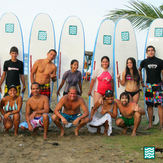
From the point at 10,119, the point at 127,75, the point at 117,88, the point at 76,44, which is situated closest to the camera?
the point at 10,119

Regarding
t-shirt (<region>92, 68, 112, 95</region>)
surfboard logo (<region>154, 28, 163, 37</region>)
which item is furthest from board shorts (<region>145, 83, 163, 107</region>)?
surfboard logo (<region>154, 28, 163, 37</region>)

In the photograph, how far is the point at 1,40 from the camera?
5273mm

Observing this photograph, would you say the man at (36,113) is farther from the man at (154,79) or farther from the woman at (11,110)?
the man at (154,79)

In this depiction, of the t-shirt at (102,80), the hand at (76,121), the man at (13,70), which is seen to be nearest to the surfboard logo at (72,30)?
the t-shirt at (102,80)

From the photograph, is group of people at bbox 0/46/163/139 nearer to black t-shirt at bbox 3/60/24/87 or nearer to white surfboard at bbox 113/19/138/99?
black t-shirt at bbox 3/60/24/87

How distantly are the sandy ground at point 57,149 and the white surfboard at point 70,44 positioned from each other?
5.41 feet

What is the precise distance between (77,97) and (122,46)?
192cm

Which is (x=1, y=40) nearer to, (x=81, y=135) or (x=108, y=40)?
(x=108, y=40)

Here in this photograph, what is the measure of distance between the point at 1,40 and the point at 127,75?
267cm

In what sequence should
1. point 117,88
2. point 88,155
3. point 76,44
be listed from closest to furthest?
point 88,155, point 117,88, point 76,44

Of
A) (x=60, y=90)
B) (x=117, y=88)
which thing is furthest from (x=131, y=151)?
(x=60, y=90)

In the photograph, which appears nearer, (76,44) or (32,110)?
(32,110)

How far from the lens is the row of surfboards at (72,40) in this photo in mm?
5242

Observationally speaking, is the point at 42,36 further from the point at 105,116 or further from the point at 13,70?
the point at 105,116
